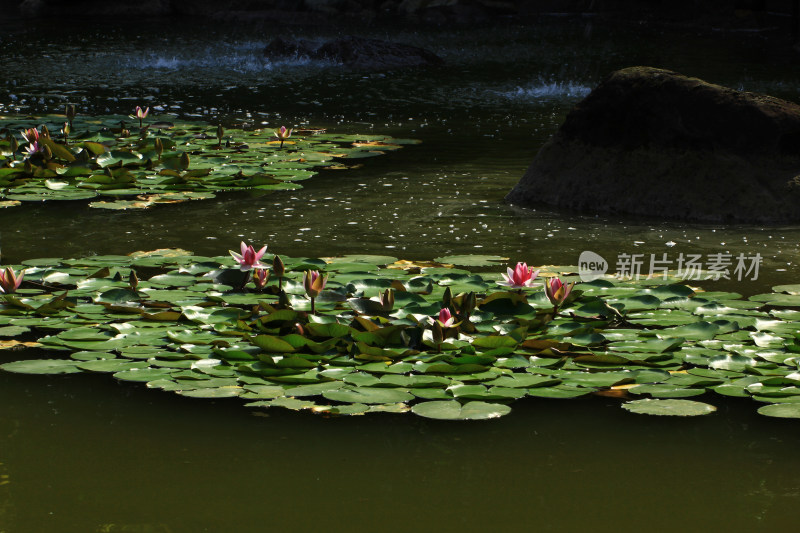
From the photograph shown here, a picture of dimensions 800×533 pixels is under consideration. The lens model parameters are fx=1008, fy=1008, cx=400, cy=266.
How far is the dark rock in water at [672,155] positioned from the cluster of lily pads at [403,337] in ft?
4.69

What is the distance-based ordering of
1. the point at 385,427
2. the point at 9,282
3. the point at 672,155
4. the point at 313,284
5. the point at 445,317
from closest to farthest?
the point at 385,427 < the point at 445,317 < the point at 313,284 < the point at 9,282 < the point at 672,155

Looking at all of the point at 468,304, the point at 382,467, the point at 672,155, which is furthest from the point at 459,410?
the point at 672,155

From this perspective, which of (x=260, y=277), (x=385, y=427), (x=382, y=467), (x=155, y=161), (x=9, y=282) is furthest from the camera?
(x=155, y=161)

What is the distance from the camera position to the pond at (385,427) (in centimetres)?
213

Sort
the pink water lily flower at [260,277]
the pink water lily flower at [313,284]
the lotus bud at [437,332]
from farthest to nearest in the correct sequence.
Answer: the pink water lily flower at [260,277], the pink water lily flower at [313,284], the lotus bud at [437,332]

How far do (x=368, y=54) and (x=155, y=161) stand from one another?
7.69 m

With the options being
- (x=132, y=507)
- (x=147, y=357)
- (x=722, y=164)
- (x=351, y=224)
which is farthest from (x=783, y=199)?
(x=132, y=507)

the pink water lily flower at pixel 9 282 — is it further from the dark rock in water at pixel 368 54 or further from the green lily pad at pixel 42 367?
the dark rock in water at pixel 368 54

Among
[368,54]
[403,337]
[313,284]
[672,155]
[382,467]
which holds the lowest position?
[382,467]

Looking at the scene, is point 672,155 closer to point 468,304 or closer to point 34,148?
point 468,304

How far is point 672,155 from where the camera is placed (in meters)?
5.29

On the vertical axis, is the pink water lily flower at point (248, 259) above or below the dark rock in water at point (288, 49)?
below

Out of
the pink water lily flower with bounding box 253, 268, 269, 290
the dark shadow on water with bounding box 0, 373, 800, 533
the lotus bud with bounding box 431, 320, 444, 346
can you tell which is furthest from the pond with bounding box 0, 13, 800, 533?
the pink water lily flower with bounding box 253, 268, 269, 290

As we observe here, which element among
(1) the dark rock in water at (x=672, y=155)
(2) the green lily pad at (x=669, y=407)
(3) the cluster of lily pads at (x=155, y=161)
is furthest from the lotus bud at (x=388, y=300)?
(3) the cluster of lily pads at (x=155, y=161)
